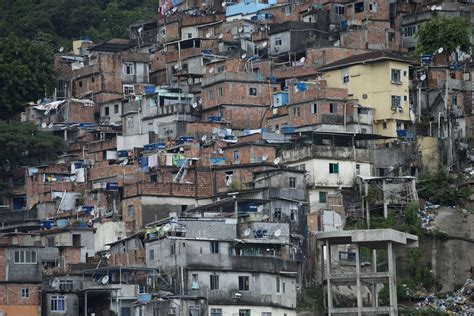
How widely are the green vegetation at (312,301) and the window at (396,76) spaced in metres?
17.1

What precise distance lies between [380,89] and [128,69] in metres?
17.6

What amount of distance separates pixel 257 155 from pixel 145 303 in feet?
50.1

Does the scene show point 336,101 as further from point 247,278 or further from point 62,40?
point 62,40

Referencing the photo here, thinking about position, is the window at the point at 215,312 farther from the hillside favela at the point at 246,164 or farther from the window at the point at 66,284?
the window at the point at 66,284

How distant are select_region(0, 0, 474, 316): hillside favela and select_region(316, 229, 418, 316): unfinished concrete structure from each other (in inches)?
4.2

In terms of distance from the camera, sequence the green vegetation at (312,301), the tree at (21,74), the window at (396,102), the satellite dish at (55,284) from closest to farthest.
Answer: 1. the satellite dish at (55,284)
2. the green vegetation at (312,301)
3. the window at (396,102)
4. the tree at (21,74)

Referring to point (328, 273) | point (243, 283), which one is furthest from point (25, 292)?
point (328, 273)

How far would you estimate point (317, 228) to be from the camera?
269 ft

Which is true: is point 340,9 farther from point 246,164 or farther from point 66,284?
point 66,284

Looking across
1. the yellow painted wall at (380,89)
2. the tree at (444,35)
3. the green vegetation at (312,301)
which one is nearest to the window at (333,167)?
the yellow painted wall at (380,89)

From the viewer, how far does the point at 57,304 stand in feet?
250

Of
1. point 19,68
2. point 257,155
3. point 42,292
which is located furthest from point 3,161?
point 42,292

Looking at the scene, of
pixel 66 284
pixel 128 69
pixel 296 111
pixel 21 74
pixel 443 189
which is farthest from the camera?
pixel 128 69

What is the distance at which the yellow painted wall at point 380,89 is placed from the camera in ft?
304
